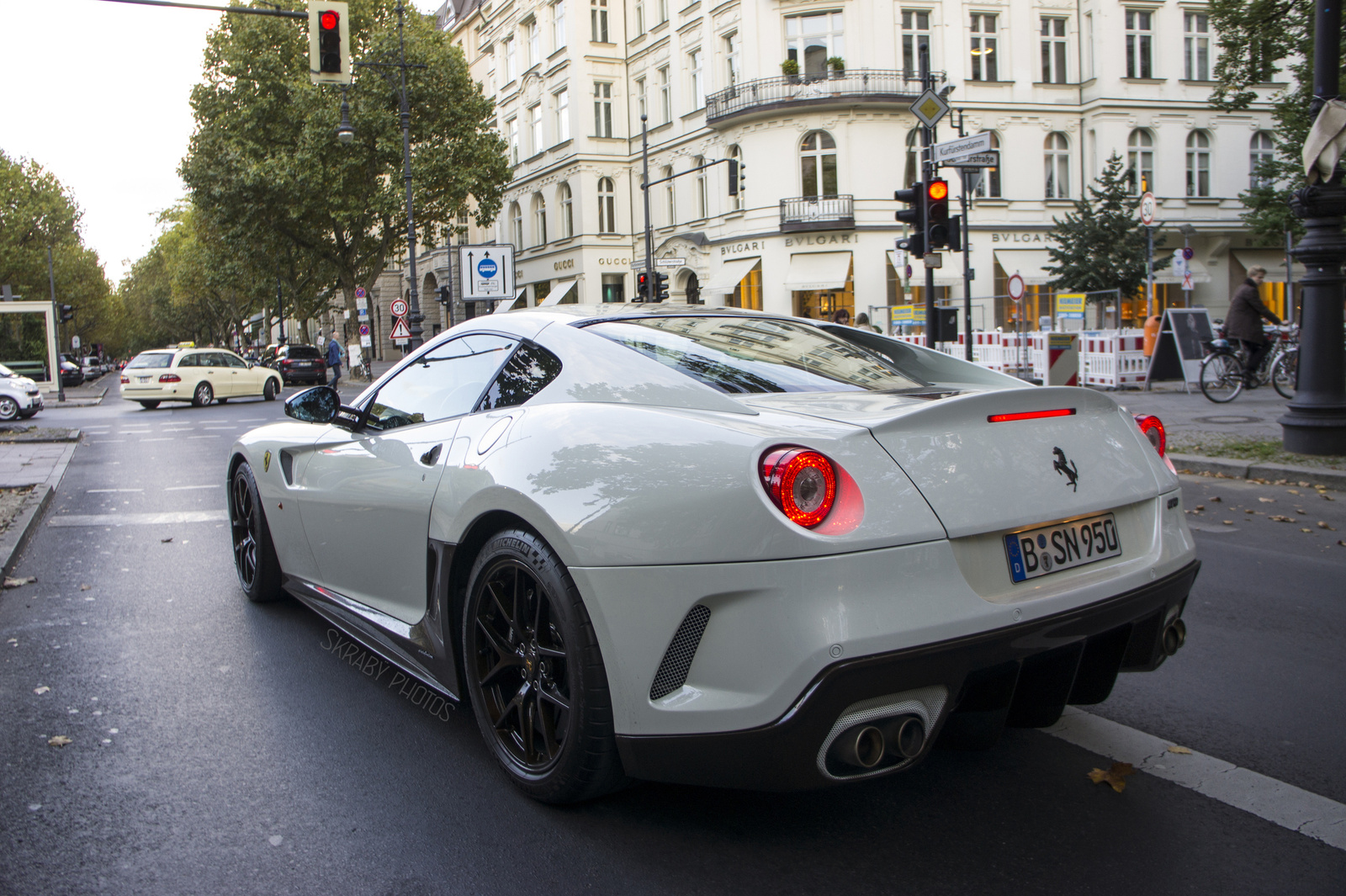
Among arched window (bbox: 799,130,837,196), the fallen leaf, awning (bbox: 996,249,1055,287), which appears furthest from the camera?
awning (bbox: 996,249,1055,287)

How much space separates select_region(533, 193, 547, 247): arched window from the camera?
4960cm

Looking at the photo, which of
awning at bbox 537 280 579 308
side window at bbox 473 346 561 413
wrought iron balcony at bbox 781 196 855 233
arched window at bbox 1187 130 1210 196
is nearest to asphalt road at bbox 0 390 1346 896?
side window at bbox 473 346 561 413

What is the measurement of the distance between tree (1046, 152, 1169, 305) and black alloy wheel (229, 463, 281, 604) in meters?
33.4

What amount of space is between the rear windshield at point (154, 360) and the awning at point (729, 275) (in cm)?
1783

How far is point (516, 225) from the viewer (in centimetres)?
5294

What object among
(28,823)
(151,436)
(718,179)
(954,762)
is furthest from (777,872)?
(718,179)

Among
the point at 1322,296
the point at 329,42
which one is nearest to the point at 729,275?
the point at 329,42

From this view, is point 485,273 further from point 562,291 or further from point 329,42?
point 562,291

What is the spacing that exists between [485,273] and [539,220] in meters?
27.0

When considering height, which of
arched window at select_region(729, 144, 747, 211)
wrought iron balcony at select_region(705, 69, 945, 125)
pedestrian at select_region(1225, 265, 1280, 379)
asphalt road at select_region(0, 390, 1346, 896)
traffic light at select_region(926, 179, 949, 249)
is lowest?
asphalt road at select_region(0, 390, 1346, 896)

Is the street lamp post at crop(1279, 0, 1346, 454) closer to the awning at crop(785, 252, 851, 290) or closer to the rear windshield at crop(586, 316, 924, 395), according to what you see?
the rear windshield at crop(586, 316, 924, 395)

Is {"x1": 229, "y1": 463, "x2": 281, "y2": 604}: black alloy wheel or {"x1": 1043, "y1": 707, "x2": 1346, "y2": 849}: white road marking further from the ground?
{"x1": 229, "y1": 463, "x2": 281, "y2": 604}: black alloy wheel

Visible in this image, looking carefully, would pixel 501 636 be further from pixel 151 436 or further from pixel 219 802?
pixel 151 436

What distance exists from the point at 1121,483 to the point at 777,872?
1334 millimetres
